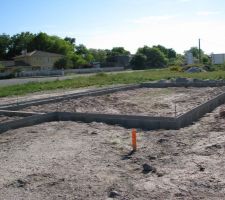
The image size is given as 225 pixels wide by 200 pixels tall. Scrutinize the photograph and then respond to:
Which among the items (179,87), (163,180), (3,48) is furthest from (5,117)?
(3,48)

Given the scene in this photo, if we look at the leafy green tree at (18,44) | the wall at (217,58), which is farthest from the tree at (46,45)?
the wall at (217,58)

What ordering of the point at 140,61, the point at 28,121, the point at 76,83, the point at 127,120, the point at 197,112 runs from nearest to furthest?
1. the point at 127,120
2. the point at 28,121
3. the point at 197,112
4. the point at 76,83
5. the point at 140,61

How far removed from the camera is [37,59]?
6425 centimetres

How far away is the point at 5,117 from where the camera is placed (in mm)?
11555

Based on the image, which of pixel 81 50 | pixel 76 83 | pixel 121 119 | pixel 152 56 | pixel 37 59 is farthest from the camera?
pixel 81 50

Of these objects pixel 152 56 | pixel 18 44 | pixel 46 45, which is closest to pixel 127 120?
pixel 152 56

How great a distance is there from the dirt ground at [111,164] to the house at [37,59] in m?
56.1

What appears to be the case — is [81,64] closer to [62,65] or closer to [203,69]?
[62,65]

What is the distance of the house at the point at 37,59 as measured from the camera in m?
63.8

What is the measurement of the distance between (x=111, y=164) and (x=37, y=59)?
60.0 meters

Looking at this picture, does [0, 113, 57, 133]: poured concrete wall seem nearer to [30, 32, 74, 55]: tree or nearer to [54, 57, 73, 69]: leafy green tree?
[54, 57, 73, 69]: leafy green tree

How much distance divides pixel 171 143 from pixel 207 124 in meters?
2.26

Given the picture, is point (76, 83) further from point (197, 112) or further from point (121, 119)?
point (121, 119)

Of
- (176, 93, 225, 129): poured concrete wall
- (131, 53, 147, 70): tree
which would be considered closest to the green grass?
(176, 93, 225, 129): poured concrete wall
